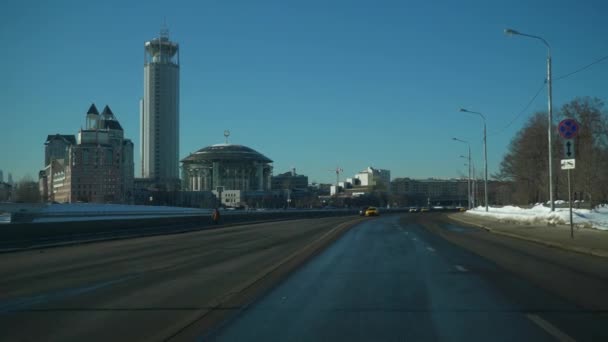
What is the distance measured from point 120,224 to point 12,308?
26687 millimetres

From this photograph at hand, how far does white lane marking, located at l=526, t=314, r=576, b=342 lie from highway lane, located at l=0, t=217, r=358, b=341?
508 centimetres

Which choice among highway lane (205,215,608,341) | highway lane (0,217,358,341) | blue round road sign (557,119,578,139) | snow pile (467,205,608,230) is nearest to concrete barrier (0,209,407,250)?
highway lane (0,217,358,341)

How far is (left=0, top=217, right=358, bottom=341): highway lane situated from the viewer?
8.74 meters

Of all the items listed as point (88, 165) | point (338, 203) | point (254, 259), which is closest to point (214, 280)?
point (254, 259)

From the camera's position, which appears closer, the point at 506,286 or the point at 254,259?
the point at 506,286

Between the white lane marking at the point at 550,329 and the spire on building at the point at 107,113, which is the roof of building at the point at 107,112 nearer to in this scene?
the spire on building at the point at 107,113

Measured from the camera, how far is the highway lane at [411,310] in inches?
320

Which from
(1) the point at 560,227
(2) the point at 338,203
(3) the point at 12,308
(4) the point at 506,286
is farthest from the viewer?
(2) the point at 338,203

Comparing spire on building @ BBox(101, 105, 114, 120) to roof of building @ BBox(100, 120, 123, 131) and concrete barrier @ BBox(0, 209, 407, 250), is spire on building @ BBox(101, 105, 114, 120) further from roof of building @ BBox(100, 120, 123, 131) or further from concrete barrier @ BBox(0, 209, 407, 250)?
concrete barrier @ BBox(0, 209, 407, 250)

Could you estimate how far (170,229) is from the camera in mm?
42812

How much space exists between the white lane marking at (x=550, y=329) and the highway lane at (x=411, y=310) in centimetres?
1

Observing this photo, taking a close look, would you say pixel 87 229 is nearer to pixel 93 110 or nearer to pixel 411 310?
pixel 411 310

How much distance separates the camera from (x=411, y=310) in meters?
9.91

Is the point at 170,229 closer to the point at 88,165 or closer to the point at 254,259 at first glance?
the point at 254,259
